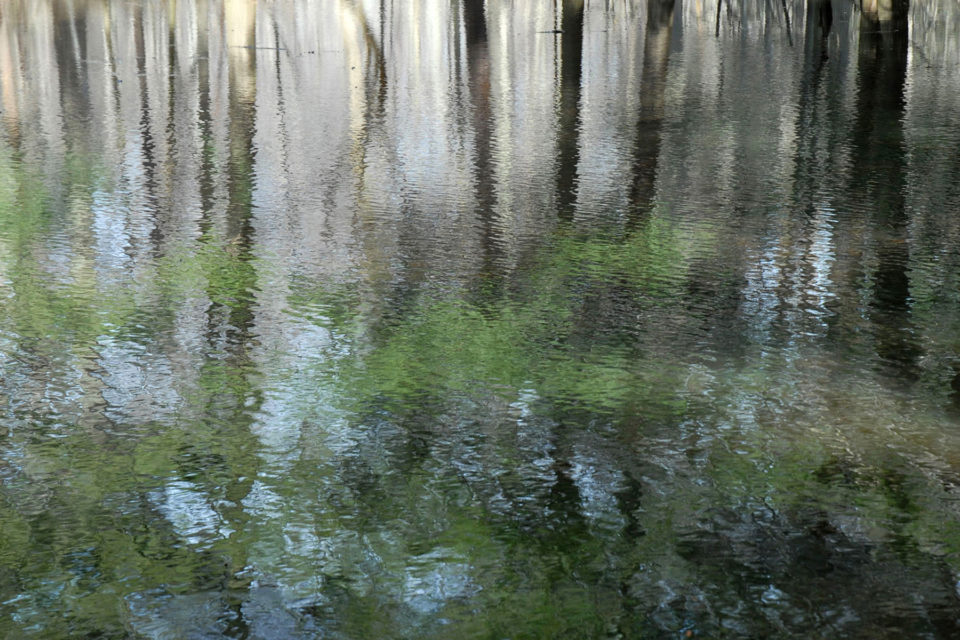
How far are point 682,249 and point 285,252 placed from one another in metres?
2.21

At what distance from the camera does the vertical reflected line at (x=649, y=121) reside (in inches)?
293

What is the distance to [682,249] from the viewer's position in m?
6.30

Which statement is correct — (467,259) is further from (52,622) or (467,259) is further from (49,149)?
(49,149)

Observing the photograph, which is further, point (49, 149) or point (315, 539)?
point (49, 149)

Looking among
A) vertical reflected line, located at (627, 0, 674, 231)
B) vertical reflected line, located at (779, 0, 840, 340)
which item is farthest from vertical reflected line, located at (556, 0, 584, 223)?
vertical reflected line, located at (779, 0, 840, 340)

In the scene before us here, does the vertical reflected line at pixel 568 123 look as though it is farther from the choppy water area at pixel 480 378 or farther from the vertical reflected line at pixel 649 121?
the vertical reflected line at pixel 649 121

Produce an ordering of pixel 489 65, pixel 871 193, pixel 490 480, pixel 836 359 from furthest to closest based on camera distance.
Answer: pixel 489 65
pixel 871 193
pixel 836 359
pixel 490 480

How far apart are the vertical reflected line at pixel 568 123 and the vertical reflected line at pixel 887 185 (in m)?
1.92

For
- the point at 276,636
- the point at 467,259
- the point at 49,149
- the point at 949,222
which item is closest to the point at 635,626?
the point at 276,636

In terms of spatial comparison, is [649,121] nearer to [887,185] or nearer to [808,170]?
[808,170]

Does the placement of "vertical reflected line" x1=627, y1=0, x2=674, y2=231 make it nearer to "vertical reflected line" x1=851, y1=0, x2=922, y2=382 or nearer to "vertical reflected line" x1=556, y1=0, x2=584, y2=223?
"vertical reflected line" x1=556, y1=0, x2=584, y2=223

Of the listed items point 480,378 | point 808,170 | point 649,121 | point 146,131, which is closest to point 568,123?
point 649,121

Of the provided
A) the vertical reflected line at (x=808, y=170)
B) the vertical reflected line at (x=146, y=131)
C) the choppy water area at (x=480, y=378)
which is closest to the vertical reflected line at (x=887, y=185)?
the choppy water area at (x=480, y=378)

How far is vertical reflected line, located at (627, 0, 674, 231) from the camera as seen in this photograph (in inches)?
293
